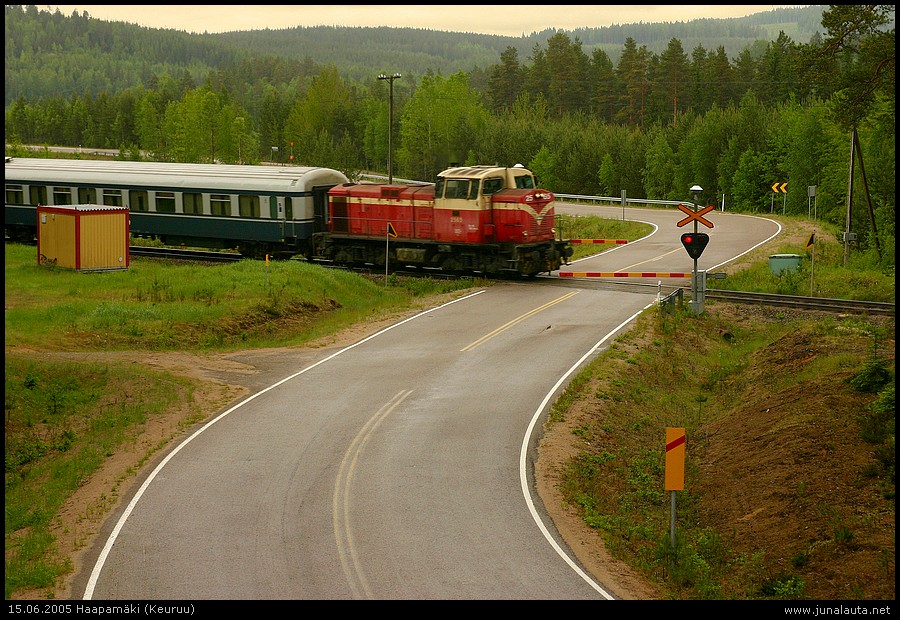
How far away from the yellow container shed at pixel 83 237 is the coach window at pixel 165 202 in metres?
5.61

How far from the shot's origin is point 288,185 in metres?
42.8

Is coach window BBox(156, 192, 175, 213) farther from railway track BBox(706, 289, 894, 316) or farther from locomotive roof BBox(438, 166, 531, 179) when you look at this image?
railway track BBox(706, 289, 894, 316)

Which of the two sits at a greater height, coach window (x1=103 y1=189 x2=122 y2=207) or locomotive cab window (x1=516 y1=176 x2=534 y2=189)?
locomotive cab window (x1=516 y1=176 x2=534 y2=189)

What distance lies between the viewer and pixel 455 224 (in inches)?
1545

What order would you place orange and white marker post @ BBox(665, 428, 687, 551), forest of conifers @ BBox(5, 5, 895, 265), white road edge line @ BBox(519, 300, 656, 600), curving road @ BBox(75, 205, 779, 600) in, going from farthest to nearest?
forest of conifers @ BBox(5, 5, 895, 265) → orange and white marker post @ BBox(665, 428, 687, 551) → white road edge line @ BBox(519, 300, 656, 600) → curving road @ BBox(75, 205, 779, 600)

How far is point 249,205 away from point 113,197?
8.02 metres

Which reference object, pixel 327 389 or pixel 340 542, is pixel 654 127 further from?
pixel 340 542

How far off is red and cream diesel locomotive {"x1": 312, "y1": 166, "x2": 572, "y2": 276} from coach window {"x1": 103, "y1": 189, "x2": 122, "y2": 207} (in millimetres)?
11206

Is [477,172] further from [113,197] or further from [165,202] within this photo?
[113,197]

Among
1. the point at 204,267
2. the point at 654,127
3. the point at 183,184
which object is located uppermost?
the point at 654,127

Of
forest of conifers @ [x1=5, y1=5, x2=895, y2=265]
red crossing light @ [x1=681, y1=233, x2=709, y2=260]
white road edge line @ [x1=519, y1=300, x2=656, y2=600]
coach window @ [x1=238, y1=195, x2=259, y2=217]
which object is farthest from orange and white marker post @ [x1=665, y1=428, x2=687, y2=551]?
forest of conifers @ [x1=5, y1=5, x2=895, y2=265]

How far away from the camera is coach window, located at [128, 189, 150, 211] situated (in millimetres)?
46219
